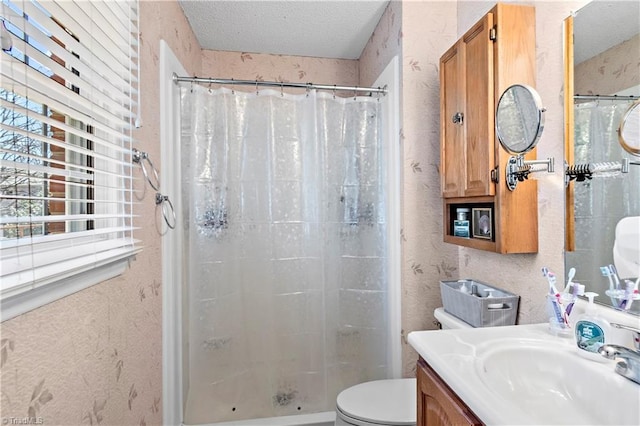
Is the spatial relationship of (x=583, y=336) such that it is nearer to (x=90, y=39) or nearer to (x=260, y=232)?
(x=260, y=232)

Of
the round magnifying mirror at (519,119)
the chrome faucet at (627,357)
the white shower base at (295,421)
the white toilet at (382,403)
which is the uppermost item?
the round magnifying mirror at (519,119)

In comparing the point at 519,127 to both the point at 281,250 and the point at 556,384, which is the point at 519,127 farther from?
the point at 281,250

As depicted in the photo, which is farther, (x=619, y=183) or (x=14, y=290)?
(x=619, y=183)

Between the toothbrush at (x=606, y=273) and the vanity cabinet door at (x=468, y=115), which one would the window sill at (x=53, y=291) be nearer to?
the vanity cabinet door at (x=468, y=115)

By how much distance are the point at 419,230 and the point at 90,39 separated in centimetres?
147

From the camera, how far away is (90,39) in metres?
0.91

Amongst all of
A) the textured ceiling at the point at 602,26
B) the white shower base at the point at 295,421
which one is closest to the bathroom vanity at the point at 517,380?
the textured ceiling at the point at 602,26

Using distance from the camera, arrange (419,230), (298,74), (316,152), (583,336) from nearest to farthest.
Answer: (583,336)
(419,230)
(316,152)
(298,74)

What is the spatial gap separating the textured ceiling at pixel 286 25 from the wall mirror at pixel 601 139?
3.62 ft

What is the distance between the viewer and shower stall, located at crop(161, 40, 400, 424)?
5.64 ft

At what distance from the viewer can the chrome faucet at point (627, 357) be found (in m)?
0.67

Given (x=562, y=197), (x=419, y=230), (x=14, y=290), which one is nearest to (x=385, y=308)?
(x=419, y=230)

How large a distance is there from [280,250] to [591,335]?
4.32 ft

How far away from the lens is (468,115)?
1303 mm
